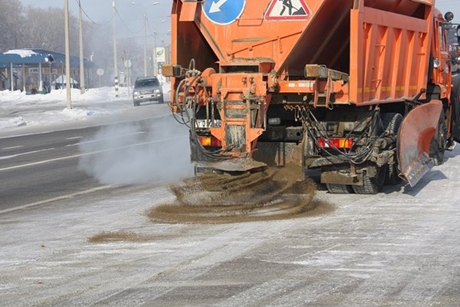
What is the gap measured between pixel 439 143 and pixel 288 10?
511cm

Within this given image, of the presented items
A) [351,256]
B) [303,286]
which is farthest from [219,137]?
[303,286]

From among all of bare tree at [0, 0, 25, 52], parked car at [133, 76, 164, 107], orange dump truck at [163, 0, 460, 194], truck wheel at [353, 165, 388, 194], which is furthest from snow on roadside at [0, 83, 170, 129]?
bare tree at [0, 0, 25, 52]

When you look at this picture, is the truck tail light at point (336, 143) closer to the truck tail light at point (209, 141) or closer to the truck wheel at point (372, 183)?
the truck wheel at point (372, 183)

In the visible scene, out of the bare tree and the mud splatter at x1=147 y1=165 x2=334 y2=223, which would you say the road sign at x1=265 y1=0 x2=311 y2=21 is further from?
the bare tree

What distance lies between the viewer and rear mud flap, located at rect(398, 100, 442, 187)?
11.1m

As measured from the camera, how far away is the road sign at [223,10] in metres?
11.2

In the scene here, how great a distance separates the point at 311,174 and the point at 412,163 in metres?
1.99

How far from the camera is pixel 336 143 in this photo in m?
11.2

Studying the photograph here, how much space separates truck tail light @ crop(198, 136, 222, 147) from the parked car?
1554 inches

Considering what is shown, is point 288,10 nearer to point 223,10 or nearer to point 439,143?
point 223,10

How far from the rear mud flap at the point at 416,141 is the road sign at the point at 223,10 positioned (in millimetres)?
2675

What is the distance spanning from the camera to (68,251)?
798 cm

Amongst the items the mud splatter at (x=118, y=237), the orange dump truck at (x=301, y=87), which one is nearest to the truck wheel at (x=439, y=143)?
the orange dump truck at (x=301, y=87)

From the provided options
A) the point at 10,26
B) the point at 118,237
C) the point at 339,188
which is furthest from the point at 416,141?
the point at 10,26
